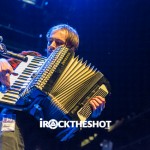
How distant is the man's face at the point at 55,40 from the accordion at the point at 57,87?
0.11 m

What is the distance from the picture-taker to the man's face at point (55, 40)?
2.26 meters

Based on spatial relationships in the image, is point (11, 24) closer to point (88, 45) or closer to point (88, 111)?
point (88, 45)

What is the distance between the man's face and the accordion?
114 millimetres

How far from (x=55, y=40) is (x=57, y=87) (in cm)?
43

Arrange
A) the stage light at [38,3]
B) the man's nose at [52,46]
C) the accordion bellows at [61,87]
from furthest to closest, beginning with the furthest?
the stage light at [38,3] → the man's nose at [52,46] → the accordion bellows at [61,87]

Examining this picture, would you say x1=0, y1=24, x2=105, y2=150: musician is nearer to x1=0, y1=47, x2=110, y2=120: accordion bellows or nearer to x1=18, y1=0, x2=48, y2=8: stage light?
x1=0, y1=47, x2=110, y2=120: accordion bellows

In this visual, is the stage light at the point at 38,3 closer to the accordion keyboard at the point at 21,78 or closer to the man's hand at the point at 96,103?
the accordion keyboard at the point at 21,78

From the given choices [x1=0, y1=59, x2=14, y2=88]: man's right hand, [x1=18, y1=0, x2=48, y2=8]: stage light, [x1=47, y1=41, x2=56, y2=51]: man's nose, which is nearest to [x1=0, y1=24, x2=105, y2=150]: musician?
[x1=0, y1=59, x2=14, y2=88]: man's right hand

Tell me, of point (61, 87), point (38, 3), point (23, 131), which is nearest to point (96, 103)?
point (61, 87)

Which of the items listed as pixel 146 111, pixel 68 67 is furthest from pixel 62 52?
pixel 146 111

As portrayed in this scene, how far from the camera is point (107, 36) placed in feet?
13.6

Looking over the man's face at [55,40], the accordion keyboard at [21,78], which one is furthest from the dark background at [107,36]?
the accordion keyboard at [21,78]

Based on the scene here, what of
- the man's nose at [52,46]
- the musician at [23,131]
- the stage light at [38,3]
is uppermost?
the stage light at [38,3]

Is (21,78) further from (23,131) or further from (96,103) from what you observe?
(96,103)
